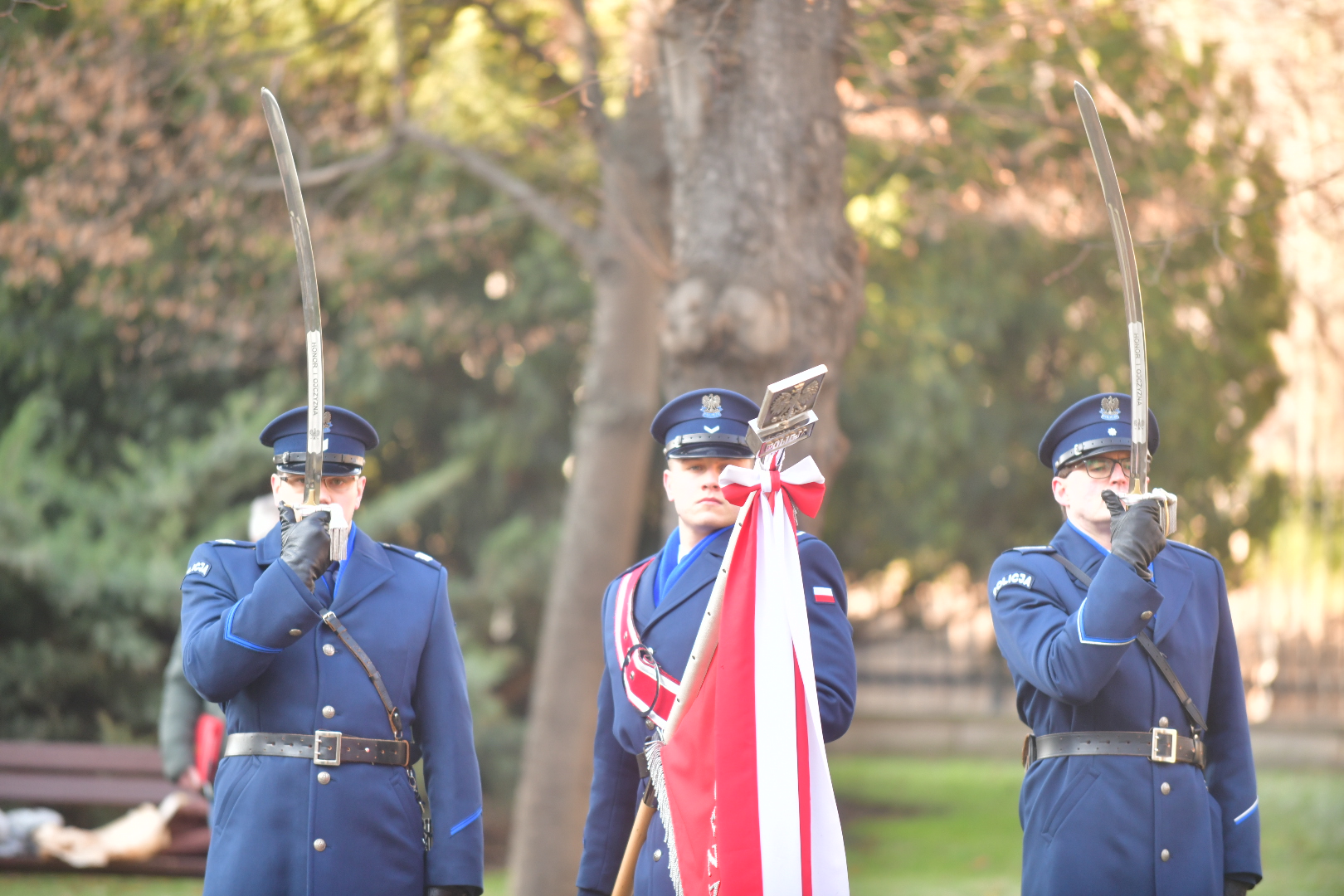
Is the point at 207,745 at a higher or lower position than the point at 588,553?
lower

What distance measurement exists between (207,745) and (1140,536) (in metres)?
4.10

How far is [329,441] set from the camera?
381 centimetres

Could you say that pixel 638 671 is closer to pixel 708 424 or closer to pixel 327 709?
pixel 708 424

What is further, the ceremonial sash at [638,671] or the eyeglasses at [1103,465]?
the eyeglasses at [1103,465]

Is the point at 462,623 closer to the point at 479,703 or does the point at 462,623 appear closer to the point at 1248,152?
the point at 479,703

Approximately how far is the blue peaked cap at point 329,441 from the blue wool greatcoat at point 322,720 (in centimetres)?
21

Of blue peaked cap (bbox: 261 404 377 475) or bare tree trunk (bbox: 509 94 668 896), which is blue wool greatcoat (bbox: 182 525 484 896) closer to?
blue peaked cap (bbox: 261 404 377 475)

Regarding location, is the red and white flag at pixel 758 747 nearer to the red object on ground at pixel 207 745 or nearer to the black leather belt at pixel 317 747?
the black leather belt at pixel 317 747

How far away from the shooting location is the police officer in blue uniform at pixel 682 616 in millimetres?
3641

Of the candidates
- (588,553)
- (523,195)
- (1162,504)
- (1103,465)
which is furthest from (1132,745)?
(523,195)

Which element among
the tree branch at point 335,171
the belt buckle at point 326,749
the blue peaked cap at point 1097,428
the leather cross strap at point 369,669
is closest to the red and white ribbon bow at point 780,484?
the blue peaked cap at point 1097,428

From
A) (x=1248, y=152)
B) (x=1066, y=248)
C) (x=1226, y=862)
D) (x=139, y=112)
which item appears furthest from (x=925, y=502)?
(x=1226, y=862)

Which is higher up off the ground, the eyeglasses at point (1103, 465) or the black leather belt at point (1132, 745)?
the eyeglasses at point (1103, 465)

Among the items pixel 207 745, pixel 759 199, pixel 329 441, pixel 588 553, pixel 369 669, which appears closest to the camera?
pixel 369 669
